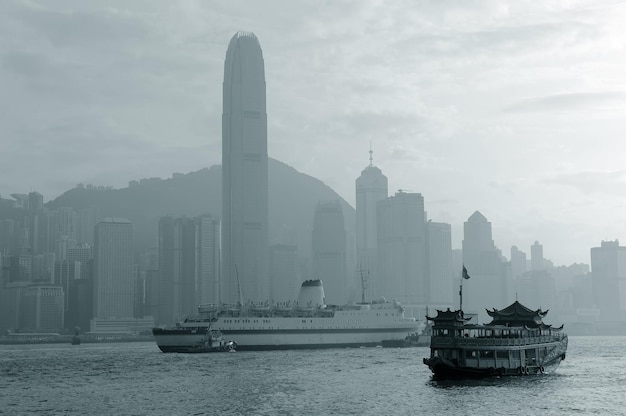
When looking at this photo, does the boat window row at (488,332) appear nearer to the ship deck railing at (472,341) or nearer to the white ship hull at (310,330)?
the ship deck railing at (472,341)

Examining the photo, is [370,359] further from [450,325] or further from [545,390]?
[545,390]

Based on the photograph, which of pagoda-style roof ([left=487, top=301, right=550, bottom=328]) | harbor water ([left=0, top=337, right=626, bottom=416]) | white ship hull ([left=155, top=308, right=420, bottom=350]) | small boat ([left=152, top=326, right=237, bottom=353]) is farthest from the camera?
white ship hull ([left=155, top=308, right=420, bottom=350])

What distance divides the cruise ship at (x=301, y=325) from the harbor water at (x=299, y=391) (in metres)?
42.6

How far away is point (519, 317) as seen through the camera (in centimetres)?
9975

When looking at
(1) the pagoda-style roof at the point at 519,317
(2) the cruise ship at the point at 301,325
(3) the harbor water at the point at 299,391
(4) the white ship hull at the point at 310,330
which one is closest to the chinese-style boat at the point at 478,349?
(3) the harbor water at the point at 299,391

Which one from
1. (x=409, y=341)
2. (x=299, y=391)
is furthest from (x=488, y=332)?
(x=409, y=341)

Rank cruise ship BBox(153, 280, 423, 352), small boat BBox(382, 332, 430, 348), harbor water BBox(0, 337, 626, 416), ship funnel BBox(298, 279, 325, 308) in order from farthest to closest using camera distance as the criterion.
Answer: ship funnel BBox(298, 279, 325, 308), small boat BBox(382, 332, 430, 348), cruise ship BBox(153, 280, 423, 352), harbor water BBox(0, 337, 626, 416)

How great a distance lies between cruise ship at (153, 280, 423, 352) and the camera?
164 metres

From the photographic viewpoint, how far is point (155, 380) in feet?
320

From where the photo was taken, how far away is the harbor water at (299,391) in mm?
72094

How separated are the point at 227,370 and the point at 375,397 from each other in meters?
35.1

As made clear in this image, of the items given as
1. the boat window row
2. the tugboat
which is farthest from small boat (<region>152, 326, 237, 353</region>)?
the tugboat

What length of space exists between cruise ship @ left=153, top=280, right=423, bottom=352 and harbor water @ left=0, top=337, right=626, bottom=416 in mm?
42612

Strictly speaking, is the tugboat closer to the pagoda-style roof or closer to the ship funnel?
the pagoda-style roof
